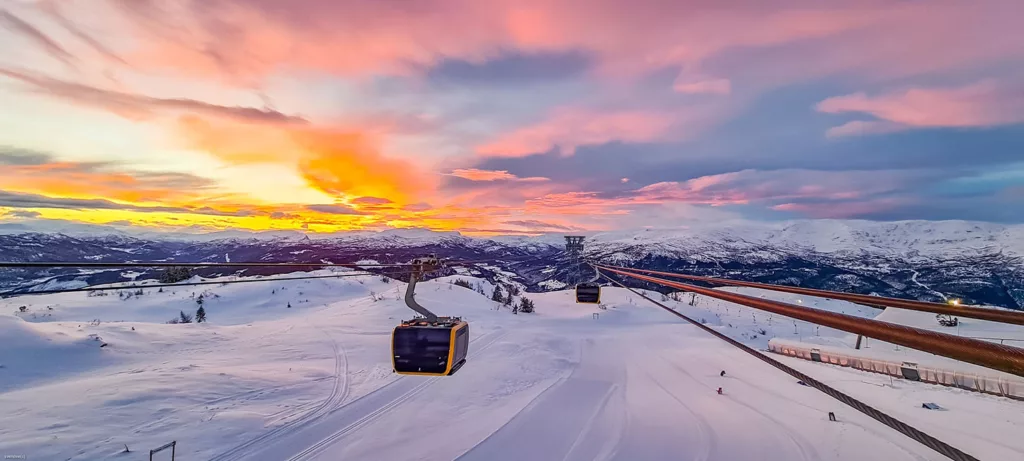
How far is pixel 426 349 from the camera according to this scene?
38.2 feet

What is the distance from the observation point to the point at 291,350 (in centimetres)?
2727

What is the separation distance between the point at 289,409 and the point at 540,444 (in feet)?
35.5

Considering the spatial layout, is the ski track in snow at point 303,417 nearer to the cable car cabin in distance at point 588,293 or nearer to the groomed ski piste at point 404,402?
the groomed ski piste at point 404,402

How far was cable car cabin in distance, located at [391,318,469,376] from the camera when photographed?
11.5 meters

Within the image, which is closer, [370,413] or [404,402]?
[370,413]

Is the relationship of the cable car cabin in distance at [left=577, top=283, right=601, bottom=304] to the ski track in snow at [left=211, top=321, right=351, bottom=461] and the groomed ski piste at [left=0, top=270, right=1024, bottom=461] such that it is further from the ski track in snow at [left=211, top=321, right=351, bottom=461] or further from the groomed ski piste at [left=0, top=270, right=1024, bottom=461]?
the ski track in snow at [left=211, top=321, right=351, bottom=461]

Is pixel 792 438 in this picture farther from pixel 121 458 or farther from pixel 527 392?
pixel 121 458

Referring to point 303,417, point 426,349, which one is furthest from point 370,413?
point 426,349

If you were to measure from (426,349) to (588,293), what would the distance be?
19.0 meters

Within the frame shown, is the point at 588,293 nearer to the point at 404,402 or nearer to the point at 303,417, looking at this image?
the point at 404,402

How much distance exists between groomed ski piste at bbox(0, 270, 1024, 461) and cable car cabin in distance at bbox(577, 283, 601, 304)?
5.55 meters

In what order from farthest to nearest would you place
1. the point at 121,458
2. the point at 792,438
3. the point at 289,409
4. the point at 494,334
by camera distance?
the point at 494,334 → the point at 792,438 → the point at 289,409 → the point at 121,458

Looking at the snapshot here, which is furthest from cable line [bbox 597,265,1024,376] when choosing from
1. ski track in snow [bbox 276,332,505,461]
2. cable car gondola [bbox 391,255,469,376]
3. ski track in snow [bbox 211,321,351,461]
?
ski track in snow [bbox 211,321,351,461]

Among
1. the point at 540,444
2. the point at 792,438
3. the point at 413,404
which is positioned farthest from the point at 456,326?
the point at 792,438
